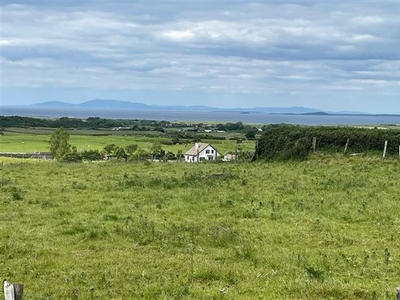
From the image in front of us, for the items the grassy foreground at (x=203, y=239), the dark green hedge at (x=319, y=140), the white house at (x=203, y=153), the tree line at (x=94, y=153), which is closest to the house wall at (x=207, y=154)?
the white house at (x=203, y=153)

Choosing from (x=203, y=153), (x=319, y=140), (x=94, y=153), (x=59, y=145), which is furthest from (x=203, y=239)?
(x=59, y=145)

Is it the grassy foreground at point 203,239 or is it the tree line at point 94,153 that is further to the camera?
the tree line at point 94,153

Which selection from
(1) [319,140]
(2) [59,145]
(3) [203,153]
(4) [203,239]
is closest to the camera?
(4) [203,239]

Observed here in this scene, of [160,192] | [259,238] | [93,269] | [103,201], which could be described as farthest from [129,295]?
[160,192]

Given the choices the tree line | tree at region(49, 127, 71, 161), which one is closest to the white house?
the tree line

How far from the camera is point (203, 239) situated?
507 inches

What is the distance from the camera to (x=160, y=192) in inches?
845

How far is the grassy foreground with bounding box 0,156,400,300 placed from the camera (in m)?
9.12

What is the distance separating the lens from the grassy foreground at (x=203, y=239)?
359 inches

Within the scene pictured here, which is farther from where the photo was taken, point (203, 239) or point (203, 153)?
point (203, 153)

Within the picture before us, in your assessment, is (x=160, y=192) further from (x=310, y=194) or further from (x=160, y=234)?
(x=160, y=234)

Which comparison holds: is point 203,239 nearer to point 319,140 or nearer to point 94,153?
point 319,140

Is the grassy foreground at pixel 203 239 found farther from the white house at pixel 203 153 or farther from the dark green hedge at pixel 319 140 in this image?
the white house at pixel 203 153

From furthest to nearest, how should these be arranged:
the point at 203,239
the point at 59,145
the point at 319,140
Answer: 1. the point at 59,145
2. the point at 319,140
3. the point at 203,239
